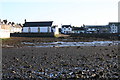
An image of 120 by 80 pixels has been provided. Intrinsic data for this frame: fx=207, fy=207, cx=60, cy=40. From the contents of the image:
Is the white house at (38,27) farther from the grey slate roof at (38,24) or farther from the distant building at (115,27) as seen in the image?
the distant building at (115,27)

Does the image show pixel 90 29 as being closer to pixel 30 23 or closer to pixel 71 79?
pixel 30 23

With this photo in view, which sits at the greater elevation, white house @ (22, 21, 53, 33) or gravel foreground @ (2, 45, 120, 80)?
white house @ (22, 21, 53, 33)

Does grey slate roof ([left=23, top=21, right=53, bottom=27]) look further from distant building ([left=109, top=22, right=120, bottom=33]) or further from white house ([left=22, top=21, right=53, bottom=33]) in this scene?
distant building ([left=109, top=22, right=120, bottom=33])

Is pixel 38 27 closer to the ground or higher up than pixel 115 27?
closer to the ground

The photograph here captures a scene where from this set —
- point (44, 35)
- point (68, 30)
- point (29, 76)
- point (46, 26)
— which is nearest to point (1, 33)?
point (44, 35)

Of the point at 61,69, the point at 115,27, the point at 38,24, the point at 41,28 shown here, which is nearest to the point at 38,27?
the point at 41,28

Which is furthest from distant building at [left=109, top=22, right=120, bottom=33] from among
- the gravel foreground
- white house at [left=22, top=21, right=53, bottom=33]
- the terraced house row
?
the gravel foreground

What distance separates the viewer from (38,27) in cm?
9919

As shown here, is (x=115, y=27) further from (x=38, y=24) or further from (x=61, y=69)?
(x=61, y=69)

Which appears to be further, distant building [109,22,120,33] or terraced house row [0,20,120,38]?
distant building [109,22,120,33]

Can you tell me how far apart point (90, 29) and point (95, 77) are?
4728 inches

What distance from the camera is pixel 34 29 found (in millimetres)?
99250

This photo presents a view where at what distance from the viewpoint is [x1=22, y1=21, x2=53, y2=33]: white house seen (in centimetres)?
9725

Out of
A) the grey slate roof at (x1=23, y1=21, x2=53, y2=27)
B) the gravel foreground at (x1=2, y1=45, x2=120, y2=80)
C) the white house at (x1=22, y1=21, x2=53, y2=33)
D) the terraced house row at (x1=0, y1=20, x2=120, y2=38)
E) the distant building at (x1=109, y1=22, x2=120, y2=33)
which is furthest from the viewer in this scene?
the distant building at (x1=109, y1=22, x2=120, y2=33)
